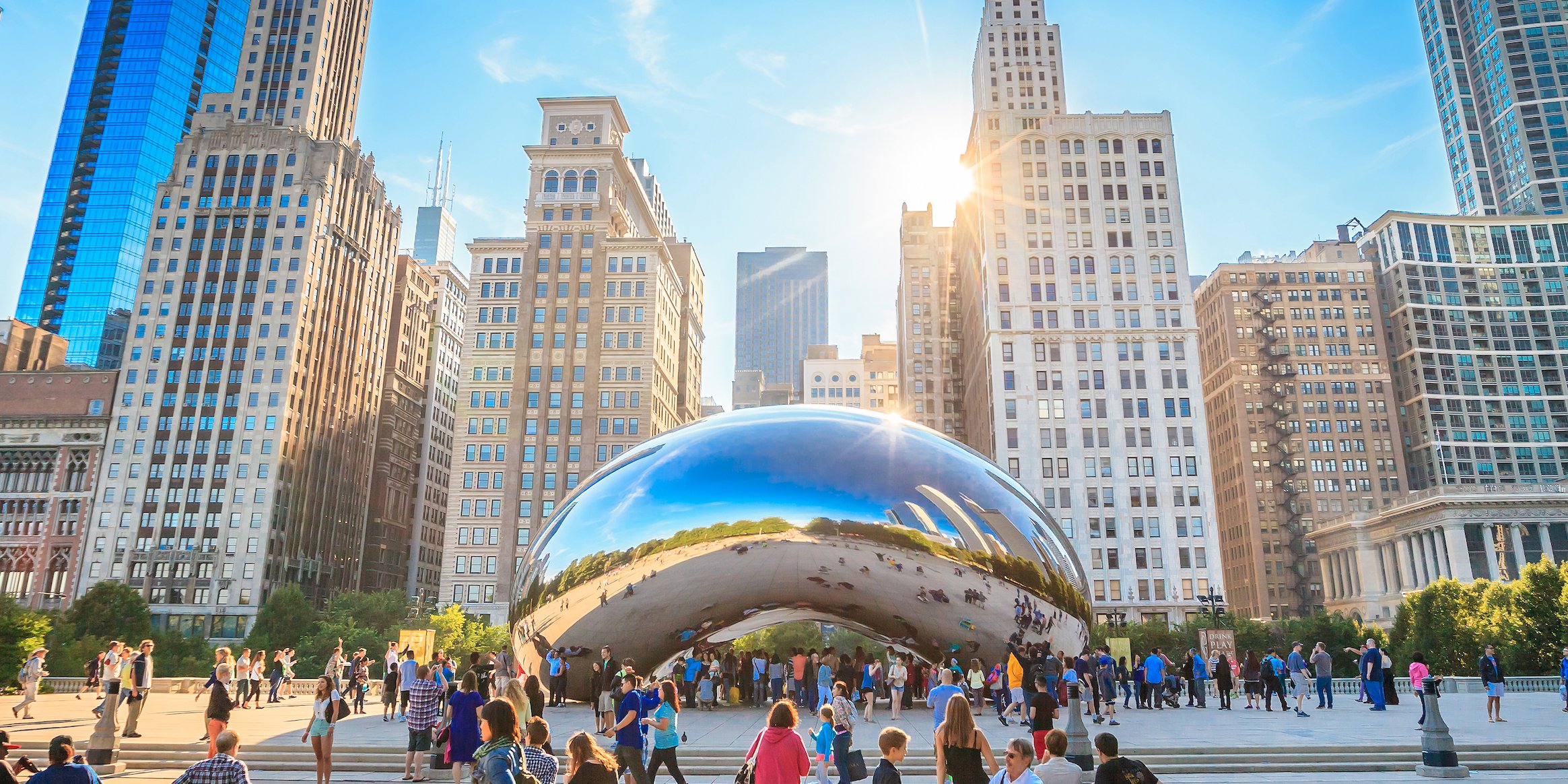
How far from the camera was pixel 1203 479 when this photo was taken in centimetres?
8181

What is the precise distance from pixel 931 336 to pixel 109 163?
113650 mm

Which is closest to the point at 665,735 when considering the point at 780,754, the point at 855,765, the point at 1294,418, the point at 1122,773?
the point at 855,765

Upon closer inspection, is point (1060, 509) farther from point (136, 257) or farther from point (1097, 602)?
point (136, 257)

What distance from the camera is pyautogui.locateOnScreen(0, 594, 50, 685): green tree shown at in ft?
93.8

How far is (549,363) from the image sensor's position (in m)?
94.6

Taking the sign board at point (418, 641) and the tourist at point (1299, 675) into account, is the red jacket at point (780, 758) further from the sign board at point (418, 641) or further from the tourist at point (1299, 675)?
the sign board at point (418, 641)

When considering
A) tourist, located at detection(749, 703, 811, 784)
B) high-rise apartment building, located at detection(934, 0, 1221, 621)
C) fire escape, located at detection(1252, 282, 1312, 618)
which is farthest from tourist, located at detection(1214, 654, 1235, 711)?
fire escape, located at detection(1252, 282, 1312, 618)

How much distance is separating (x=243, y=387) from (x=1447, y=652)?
104 meters

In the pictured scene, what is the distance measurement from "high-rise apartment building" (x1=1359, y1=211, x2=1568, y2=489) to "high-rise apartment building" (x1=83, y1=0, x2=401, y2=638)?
134 meters

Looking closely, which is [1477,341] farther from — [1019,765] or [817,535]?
[1019,765]

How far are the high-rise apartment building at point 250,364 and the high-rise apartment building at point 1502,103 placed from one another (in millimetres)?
164836

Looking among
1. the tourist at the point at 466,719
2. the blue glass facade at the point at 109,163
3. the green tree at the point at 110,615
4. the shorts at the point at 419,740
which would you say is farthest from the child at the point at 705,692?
the blue glass facade at the point at 109,163

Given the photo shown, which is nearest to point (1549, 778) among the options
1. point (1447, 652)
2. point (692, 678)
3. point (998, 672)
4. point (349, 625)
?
point (998, 672)

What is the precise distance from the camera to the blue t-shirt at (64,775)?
6.49m
